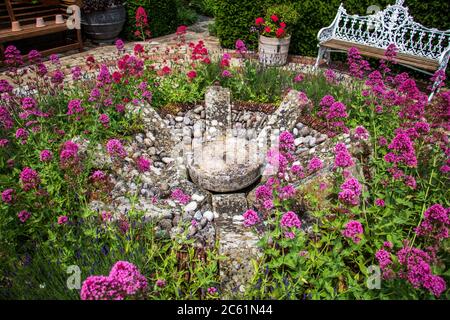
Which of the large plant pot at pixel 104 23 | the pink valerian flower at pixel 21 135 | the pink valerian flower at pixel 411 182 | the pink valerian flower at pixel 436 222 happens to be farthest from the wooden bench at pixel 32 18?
the pink valerian flower at pixel 436 222

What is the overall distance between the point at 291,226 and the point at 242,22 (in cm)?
742

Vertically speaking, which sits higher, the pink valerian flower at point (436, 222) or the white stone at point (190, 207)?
the pink valerian flower at point (436, 222)

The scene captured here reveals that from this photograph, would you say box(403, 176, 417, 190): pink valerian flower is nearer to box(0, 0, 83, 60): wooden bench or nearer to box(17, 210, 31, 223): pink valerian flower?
box(17, 210, 31, 223): pink valerian flower

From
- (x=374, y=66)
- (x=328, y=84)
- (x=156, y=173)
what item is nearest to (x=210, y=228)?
(x=156, y=173)

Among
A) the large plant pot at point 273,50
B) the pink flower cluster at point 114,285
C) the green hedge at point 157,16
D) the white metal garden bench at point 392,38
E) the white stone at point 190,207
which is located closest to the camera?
the pink flower cluster at point 114,285

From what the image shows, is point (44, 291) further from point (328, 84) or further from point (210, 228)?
point (328, 84)

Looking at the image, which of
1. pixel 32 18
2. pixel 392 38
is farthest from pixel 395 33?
pixel 32 18

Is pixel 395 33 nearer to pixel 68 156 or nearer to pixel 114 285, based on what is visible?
pixel 68 156

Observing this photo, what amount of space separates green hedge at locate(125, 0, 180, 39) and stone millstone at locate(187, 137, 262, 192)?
628cm

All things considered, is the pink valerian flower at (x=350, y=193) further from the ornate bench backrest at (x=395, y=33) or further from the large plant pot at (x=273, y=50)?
the large plant pot at (x=273, y=50)

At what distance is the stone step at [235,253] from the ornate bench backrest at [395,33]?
5.58 metres

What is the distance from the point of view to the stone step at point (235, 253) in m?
2.53
